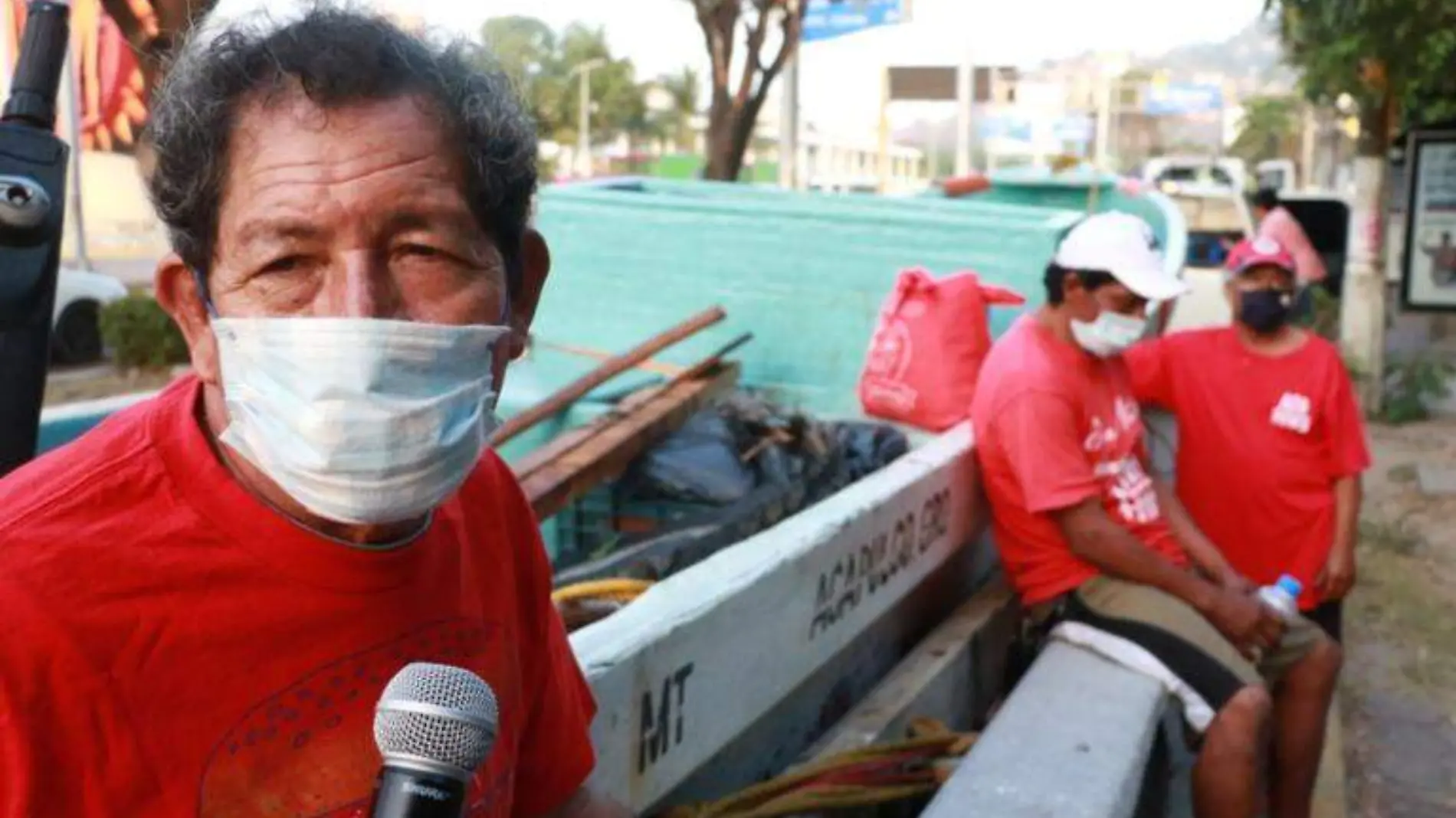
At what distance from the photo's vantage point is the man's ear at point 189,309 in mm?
1438

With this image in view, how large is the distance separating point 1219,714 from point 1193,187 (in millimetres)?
24244

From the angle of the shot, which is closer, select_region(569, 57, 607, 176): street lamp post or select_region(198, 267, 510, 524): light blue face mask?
select_region(198, 267, 510, 524): light blue face mask

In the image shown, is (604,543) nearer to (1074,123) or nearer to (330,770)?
(330,770)

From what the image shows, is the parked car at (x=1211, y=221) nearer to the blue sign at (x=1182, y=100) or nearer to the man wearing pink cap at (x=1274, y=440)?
the man wearing pink cap at (x=1274, y=440)

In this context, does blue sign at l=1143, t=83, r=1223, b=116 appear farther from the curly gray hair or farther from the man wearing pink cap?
the curly gray hair

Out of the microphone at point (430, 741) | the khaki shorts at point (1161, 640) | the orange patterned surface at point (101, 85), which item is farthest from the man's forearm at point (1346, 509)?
the orange patterned surface at point (101, 85)

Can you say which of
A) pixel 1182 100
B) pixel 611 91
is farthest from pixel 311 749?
pixel 1182 100

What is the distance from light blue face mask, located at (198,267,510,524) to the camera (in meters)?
1.33

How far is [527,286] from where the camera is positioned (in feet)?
5.29

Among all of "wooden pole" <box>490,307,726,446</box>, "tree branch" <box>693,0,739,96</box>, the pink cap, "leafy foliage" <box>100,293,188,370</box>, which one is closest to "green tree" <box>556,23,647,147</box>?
"leafy foliage" <box>100,293,188,370</box>

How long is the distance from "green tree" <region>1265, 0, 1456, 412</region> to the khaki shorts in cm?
594

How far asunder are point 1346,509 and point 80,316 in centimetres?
1328

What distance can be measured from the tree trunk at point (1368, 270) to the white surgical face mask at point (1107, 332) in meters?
8.37

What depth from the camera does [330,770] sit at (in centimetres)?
137
